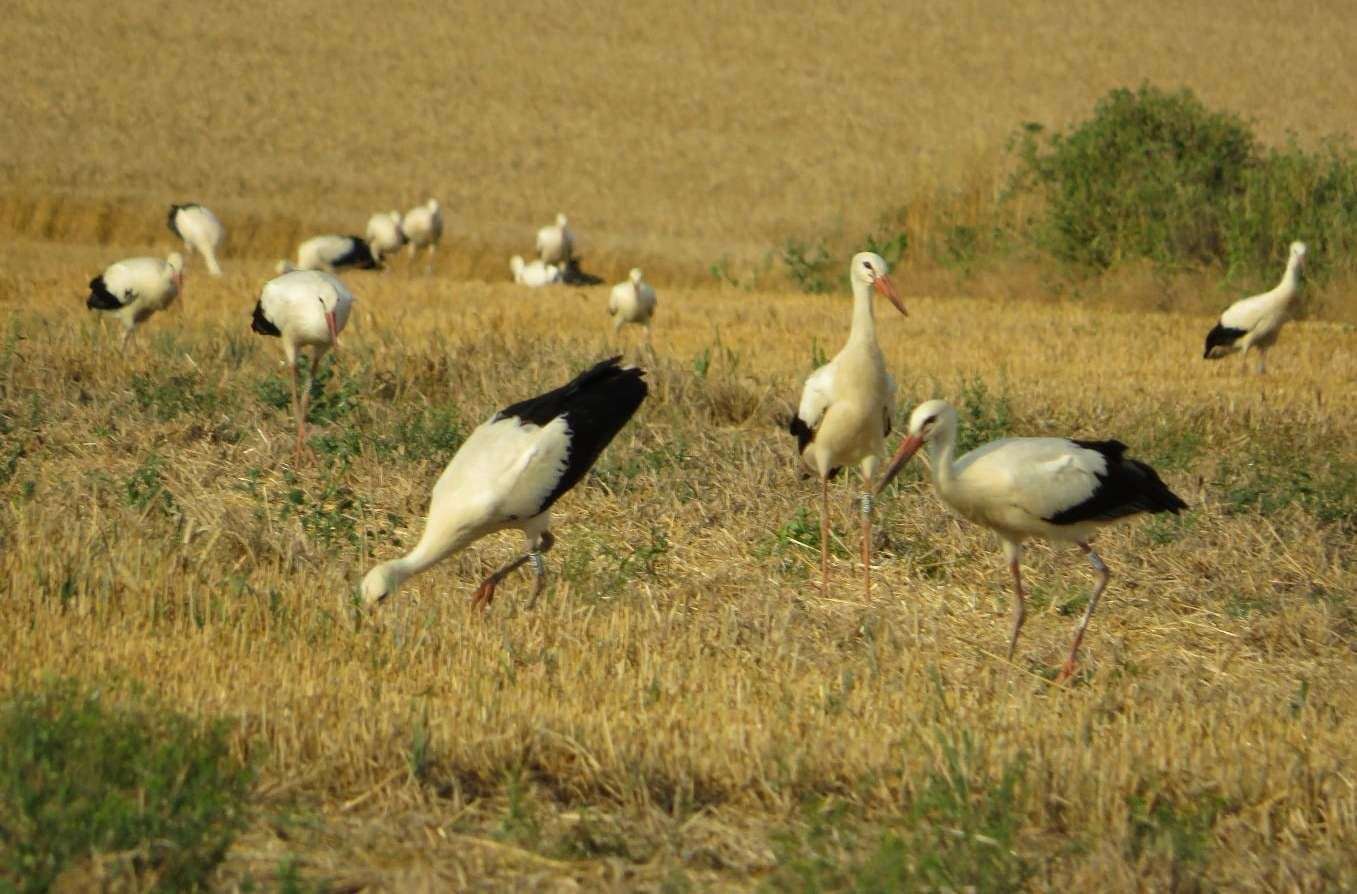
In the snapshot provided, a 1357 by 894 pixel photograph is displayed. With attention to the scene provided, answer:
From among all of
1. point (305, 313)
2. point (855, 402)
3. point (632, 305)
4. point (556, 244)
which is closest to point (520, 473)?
point (855, 402)

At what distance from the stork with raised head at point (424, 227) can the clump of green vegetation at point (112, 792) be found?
22.9 metres

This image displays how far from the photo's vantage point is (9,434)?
8.90 m

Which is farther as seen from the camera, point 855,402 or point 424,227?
point 424,227

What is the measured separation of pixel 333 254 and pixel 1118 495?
19003 mm

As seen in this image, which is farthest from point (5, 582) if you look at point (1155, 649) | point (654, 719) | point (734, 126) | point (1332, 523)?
point (734, 126)

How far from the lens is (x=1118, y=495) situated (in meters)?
6.42

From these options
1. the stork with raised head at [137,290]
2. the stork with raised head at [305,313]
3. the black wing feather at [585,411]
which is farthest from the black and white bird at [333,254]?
the black wing feather at [585,411]

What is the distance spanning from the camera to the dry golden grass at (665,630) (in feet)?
13.8

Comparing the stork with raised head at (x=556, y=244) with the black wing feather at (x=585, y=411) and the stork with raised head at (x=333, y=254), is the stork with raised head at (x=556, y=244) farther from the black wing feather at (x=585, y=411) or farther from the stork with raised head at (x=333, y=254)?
the black wing feather at (x=585, y=411)

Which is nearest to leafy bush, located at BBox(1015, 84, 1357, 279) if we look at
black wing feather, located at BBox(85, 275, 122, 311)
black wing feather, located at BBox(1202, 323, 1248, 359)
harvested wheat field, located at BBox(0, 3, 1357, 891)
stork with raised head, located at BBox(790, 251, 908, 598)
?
harvested wheat field, located at BBox(0, 3, 1357, 891)

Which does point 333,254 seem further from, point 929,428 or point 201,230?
point 929,428

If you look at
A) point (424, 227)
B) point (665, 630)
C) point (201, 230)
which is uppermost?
point (665, 630)

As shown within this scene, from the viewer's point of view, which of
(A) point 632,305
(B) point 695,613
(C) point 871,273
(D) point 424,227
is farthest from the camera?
(D) point 424,227

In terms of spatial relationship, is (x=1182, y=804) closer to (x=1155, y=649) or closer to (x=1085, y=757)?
(x=1085, y=757)
